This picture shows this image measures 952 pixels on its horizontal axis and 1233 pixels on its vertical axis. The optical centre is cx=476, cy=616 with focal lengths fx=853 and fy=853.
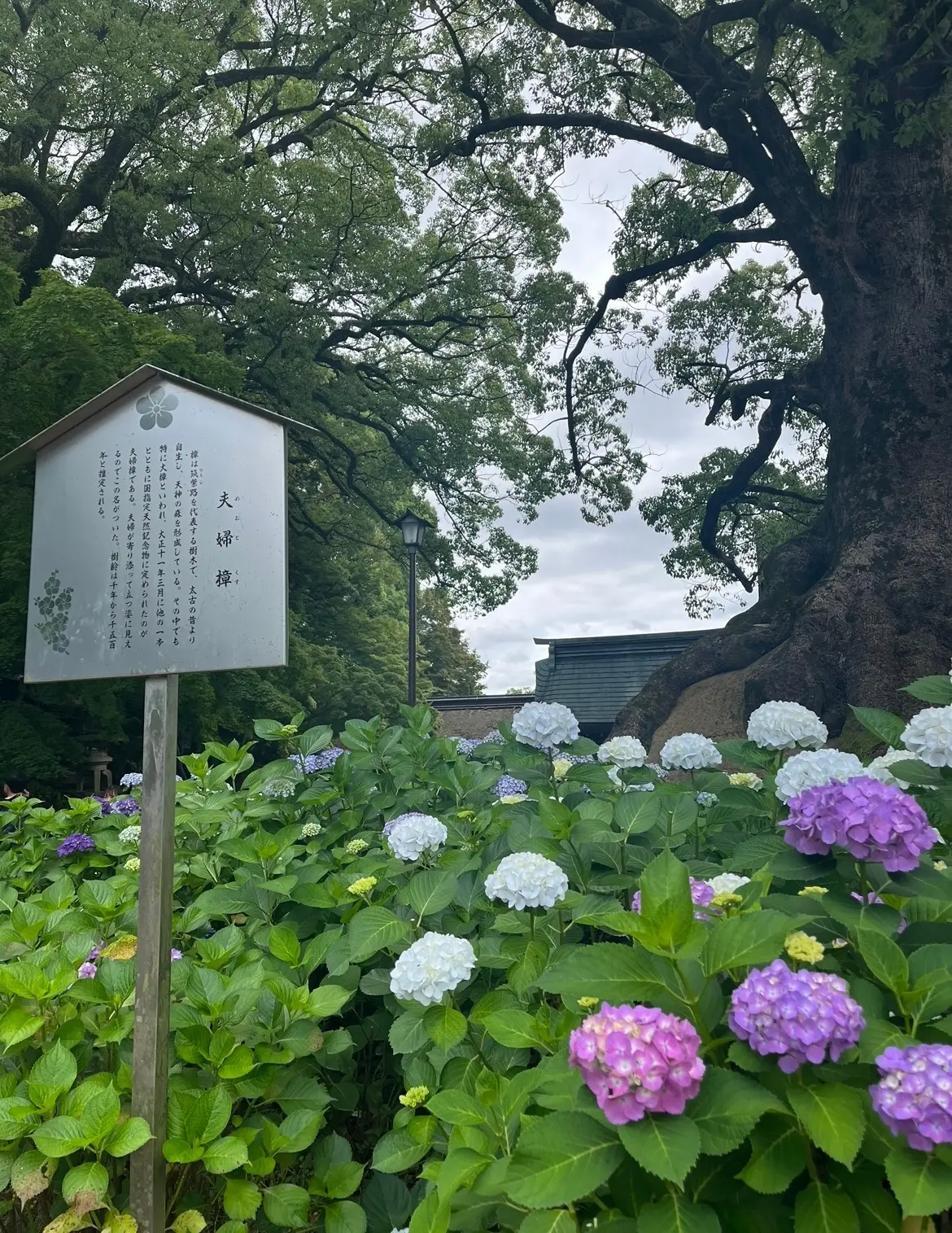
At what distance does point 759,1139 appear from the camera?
1.20 metres

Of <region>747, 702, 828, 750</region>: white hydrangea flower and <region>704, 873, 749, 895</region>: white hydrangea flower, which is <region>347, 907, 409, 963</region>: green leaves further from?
<region>747, 702, 828, 750</region>: white hydrangea flower

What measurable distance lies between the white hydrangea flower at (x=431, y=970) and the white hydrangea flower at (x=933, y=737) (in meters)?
1.22

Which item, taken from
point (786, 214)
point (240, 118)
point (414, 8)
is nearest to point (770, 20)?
point (786, 214)

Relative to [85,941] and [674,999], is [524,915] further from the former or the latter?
[85,941]

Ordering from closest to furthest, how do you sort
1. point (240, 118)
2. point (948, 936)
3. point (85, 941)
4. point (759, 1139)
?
1. point (759, 1139)
2. point (948, 936)
3. point (85, 941)
4. point (240, 118)

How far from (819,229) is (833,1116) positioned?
9985mm

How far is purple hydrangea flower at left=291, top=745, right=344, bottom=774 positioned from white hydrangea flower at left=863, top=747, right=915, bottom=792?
2.17 m

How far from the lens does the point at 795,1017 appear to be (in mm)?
1121

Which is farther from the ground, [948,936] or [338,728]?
[948,936]

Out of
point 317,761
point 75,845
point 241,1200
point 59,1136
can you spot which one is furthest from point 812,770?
point 75,845

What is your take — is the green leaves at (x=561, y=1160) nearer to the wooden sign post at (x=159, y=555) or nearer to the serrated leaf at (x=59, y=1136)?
the serrated leaf at (x=59, y=1136)

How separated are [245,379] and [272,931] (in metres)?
13.5

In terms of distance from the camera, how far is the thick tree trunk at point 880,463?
7.75 metres

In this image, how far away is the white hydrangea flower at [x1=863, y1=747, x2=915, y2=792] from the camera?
7.41ft
